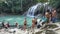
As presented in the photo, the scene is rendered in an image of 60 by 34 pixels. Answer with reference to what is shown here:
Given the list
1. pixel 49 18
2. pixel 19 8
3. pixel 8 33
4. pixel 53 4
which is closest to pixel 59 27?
pixel 49 18

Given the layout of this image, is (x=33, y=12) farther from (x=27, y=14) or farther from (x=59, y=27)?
(x=59, y=27)

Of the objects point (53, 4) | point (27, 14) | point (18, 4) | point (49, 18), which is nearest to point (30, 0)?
point (18, 4)

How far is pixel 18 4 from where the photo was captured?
146 ft

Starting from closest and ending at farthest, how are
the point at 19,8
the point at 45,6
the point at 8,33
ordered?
the point at 8,33 → the point at 45,6 → the point at 19,8

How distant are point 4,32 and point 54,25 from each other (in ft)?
24.4

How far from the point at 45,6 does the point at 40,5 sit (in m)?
1.48

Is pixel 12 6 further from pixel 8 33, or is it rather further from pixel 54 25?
pixel 54 25

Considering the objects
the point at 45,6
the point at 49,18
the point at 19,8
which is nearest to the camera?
the point at 49,18

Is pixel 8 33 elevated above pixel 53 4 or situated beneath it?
situated beneath

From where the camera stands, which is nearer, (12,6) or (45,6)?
(45,6)

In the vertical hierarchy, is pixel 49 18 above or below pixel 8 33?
above

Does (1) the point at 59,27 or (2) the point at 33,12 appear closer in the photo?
(1) the point at 59,27

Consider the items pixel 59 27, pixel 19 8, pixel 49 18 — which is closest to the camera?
pixel 59 27

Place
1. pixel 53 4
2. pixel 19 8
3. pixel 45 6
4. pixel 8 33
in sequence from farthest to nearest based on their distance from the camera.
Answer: pixel 19 8
pixel 45 6
pixel 53 4
pixel 8 33
